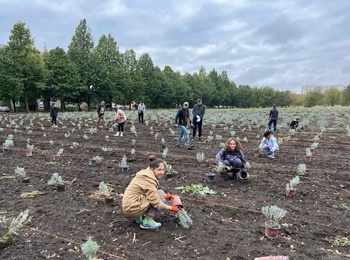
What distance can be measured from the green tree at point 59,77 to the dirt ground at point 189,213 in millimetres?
34464

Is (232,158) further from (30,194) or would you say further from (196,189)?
(30,194)

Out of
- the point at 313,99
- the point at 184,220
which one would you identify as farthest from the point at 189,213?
the point at 313,99

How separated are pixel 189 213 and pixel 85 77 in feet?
143

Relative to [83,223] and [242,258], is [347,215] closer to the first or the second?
[242,258]

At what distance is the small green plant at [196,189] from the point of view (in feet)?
19.9

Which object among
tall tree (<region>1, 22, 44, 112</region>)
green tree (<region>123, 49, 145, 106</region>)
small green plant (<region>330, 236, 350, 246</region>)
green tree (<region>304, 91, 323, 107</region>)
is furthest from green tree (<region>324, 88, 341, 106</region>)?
small green plant (<region>330, 236, 350, 246</region>)

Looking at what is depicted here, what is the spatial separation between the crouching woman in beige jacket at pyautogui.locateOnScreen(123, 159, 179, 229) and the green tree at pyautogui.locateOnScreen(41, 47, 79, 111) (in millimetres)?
39345

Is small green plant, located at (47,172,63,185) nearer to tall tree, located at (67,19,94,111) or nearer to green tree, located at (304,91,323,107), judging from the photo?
tall tree, located at (67,19,94,111)

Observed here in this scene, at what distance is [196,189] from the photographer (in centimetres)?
618

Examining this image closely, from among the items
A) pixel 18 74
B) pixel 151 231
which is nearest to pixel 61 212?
pixel 151 231

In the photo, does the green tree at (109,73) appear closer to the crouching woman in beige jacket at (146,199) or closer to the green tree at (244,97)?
the crouching woman in beige jacket at (146,199)

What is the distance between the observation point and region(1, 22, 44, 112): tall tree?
115ft

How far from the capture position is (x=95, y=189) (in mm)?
6281

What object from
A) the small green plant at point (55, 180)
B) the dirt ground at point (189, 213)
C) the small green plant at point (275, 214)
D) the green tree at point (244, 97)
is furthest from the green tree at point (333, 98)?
the small green plant at point (55, 180)
